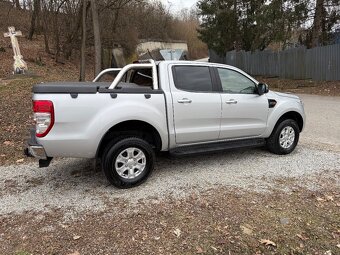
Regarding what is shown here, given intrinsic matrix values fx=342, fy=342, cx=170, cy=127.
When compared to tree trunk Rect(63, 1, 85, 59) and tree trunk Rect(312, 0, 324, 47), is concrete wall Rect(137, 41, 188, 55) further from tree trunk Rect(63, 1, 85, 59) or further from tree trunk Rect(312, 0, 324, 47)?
tree trunk Rect(312, 0, 324, 47)

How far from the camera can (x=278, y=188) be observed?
4.67m

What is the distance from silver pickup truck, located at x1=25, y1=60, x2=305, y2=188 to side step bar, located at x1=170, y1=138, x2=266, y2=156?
0.05 feet

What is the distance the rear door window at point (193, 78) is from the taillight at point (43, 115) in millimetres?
1828

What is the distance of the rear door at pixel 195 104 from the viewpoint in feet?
16.3

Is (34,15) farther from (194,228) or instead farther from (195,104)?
(194,228)

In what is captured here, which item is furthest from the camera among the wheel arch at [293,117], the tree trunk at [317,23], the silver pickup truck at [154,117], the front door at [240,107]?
the tree trunk at [317,23]

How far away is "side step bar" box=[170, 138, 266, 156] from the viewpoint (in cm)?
507

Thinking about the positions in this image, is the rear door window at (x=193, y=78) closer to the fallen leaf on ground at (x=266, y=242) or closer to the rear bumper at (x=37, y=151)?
the rear bumper at (x=37, y=151)

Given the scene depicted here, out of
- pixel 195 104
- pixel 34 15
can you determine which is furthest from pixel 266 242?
pixel 34 15

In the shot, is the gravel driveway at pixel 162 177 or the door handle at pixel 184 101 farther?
the door handle at pixel 184 101

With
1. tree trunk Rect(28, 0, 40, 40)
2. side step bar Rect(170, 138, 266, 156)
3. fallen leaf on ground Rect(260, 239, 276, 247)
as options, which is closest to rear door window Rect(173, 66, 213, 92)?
side step bar Rect(170, 138, 266, 156)

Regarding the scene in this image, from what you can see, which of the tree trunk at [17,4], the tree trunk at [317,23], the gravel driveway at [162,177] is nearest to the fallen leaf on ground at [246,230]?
the gravel driveway at [162,177]

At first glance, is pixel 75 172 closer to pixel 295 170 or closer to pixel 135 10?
pixel 295 170

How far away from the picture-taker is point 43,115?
4164 mm
